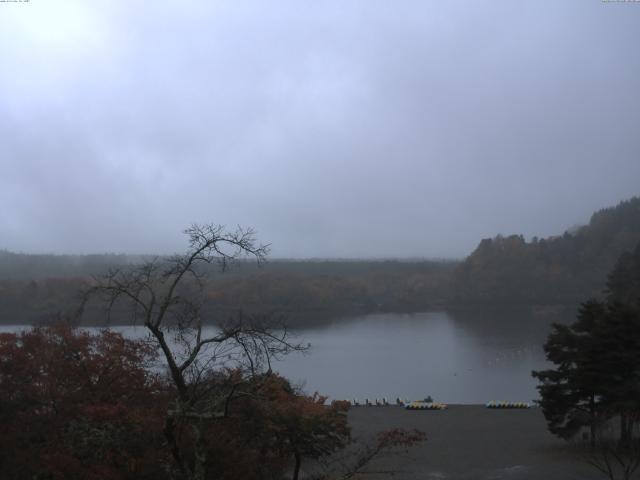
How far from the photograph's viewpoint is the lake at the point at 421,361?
1942cm

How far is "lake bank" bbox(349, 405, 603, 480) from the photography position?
8.49 m

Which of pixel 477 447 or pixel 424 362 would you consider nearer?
pixel 477 447

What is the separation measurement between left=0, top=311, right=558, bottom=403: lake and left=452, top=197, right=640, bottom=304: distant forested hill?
18.8m

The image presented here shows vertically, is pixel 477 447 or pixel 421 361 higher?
pixel 477 447

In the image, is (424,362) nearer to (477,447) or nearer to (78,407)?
(477,447)

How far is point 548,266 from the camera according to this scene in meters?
65.7

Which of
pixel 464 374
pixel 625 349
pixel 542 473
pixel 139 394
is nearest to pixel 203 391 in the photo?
pixel 139 394

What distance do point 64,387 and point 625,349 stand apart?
314 inches

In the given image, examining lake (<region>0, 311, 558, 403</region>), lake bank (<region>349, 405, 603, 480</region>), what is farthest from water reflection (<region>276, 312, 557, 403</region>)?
lake bank (<region>349, 405, 603, 480</region>)

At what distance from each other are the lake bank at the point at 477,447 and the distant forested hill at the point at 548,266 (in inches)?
1900

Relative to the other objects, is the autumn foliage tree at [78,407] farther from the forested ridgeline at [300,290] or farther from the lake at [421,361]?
the forested ridgeline at [300,290]

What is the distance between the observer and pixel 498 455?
383 inches

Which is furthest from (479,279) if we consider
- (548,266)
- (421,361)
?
(421,361)

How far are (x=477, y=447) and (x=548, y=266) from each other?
59.7 metres
